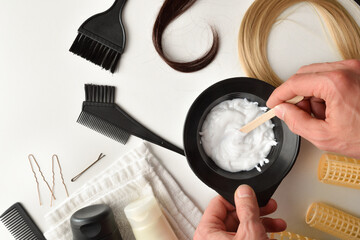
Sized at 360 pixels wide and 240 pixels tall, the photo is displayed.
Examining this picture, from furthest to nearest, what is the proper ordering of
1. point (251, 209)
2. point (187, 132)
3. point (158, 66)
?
point (158, 66) → point (187, 132) → point (251, 209)

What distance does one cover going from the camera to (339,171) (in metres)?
1.02

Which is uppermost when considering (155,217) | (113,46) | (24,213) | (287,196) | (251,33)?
(251,33)

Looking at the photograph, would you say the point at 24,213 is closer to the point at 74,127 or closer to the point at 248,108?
the point at 74,127

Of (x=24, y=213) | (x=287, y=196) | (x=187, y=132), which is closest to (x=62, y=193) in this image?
(x=24, y=213)

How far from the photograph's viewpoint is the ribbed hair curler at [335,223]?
41.1 inches

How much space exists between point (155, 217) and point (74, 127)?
40cm

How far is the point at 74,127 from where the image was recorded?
43.3 inches

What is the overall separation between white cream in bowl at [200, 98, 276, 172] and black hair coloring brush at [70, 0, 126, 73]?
0.37 metres

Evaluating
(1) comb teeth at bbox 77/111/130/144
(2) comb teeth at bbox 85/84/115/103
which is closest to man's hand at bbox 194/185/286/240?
(1) comb teeth at bbox 77/111/130/144

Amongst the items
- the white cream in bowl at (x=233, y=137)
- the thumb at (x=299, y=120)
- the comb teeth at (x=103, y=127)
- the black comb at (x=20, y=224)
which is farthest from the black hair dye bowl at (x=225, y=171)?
the black comb at (x=20, y=224)

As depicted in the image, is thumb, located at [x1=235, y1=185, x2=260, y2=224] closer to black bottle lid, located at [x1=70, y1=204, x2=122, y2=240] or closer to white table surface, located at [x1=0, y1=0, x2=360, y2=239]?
white table surface, located at [x1=0, y1=0, x2=360, y2=239]

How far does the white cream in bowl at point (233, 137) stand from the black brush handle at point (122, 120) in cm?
14

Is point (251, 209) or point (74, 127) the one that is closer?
point (251, 209)

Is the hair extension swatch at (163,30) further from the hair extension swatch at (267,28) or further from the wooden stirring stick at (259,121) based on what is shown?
the wooden stirring stick at (259,121)
